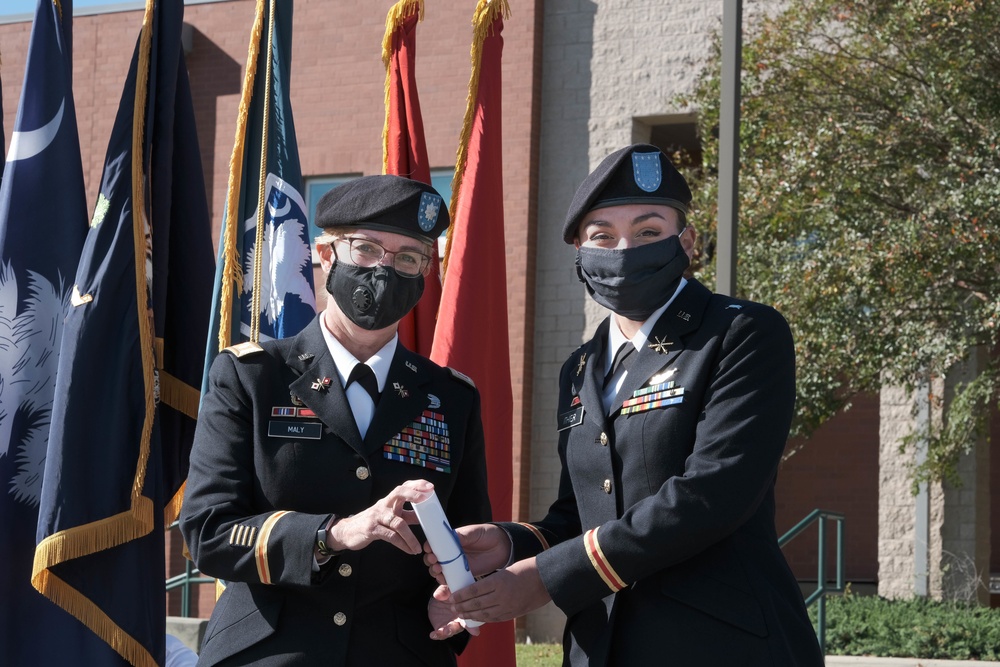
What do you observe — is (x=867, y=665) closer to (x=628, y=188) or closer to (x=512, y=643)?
(x=512, y=643)

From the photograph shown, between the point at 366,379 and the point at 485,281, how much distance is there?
203cm

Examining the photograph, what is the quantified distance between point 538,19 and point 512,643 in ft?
30.5

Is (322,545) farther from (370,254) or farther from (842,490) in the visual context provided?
(842,490)

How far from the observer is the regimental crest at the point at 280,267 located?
4.77 metres

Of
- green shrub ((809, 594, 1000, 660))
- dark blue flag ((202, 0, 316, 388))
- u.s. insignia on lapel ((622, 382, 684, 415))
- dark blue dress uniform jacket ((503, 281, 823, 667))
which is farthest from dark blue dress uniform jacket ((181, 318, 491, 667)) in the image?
green shrub ((809, 594, 1000, 660))

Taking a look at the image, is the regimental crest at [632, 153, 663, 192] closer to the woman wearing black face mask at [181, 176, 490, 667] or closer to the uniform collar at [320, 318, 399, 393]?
the woman wearing black face mask at [181, 176, 490, 667]

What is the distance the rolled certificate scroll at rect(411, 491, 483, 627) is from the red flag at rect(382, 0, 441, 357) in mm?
2357

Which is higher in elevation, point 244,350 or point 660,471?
point 244,350

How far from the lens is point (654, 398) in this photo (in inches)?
112

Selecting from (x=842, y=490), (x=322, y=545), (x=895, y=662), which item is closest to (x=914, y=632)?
(x=895, y=662)

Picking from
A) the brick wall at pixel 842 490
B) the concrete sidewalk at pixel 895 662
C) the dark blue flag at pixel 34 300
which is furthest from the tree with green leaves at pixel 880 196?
the brick wall at pixel 842 490

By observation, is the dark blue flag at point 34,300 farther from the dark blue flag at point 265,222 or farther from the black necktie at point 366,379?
the black necktie at point 366,379

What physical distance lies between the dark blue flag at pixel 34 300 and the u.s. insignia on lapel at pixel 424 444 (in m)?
1.93

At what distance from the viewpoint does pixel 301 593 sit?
9.45 feet
